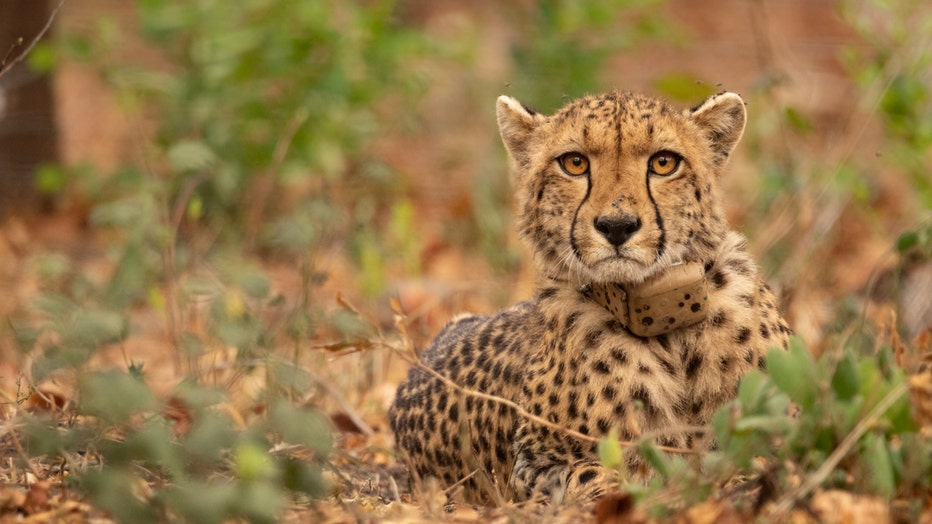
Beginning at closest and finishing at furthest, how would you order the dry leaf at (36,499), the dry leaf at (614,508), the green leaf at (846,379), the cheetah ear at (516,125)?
the green leaf at (846,379) → the dry leaf at (614,508) → the dry leaf at (36,499) → the cheetah ear at (516,125)

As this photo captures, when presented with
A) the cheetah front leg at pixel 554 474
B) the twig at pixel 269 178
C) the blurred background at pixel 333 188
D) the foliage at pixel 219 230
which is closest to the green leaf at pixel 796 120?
the blurred background at pixel 333 188

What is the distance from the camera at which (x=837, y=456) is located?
2.92 metres

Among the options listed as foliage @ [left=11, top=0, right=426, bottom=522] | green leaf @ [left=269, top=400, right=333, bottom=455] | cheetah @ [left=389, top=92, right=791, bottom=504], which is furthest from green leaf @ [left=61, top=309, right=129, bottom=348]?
cheetah @ [left=389, top=92, right=791, bottom=504]

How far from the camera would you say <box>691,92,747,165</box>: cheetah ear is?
4.00 meters

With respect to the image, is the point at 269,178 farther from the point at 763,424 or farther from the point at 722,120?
the point at 763,424

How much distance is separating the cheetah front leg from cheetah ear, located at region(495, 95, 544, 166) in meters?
0.91

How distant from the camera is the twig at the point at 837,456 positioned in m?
2.89

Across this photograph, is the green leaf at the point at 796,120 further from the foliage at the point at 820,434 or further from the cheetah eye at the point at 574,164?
the foliage at the point at 820,434

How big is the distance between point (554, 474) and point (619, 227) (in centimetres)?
76

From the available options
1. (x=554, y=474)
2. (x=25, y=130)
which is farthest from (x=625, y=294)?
(x=25, y=130)

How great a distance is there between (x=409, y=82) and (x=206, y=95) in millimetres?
Result: 1282

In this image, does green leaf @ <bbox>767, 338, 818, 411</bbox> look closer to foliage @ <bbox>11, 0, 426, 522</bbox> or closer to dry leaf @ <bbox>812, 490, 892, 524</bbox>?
dry leaf @ <bbox>812, 490, 892, 524</bbox>

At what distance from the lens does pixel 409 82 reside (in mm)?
8320

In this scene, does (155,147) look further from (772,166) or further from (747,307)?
(747,307)
